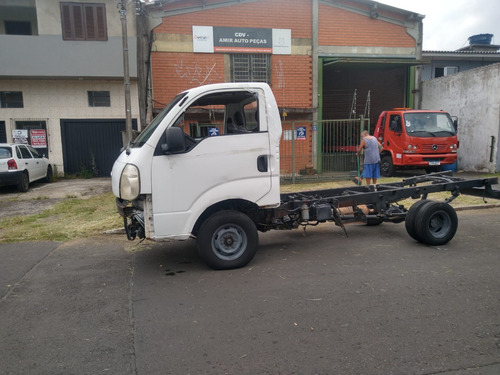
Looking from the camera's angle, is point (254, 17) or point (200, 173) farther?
point (254, 17)

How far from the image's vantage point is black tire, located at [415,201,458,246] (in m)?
5.98

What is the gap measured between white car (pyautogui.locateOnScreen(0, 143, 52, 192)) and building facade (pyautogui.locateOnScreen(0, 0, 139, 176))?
2875 mm

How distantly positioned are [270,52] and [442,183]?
1139 centimetres

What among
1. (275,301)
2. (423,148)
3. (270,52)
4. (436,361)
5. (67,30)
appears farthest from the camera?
(270,52)

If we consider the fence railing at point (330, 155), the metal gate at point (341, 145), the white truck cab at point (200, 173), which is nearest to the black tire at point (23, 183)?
the fence railing at point (330, 155)

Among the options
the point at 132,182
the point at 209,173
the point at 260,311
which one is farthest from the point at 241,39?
the point at 260,311

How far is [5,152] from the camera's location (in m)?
12.0

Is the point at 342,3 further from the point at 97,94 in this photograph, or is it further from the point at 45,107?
the point at 45,107

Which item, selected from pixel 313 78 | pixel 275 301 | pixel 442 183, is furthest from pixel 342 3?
pixel 275 301

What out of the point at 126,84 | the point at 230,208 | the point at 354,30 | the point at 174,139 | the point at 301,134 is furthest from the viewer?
the point at 354,30

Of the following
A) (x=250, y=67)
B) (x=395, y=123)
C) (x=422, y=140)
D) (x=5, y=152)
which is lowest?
(x=5, y=152)

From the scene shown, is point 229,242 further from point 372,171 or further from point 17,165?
point 17,165

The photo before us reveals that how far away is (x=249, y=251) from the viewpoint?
5262 mm

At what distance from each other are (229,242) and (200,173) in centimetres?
101
